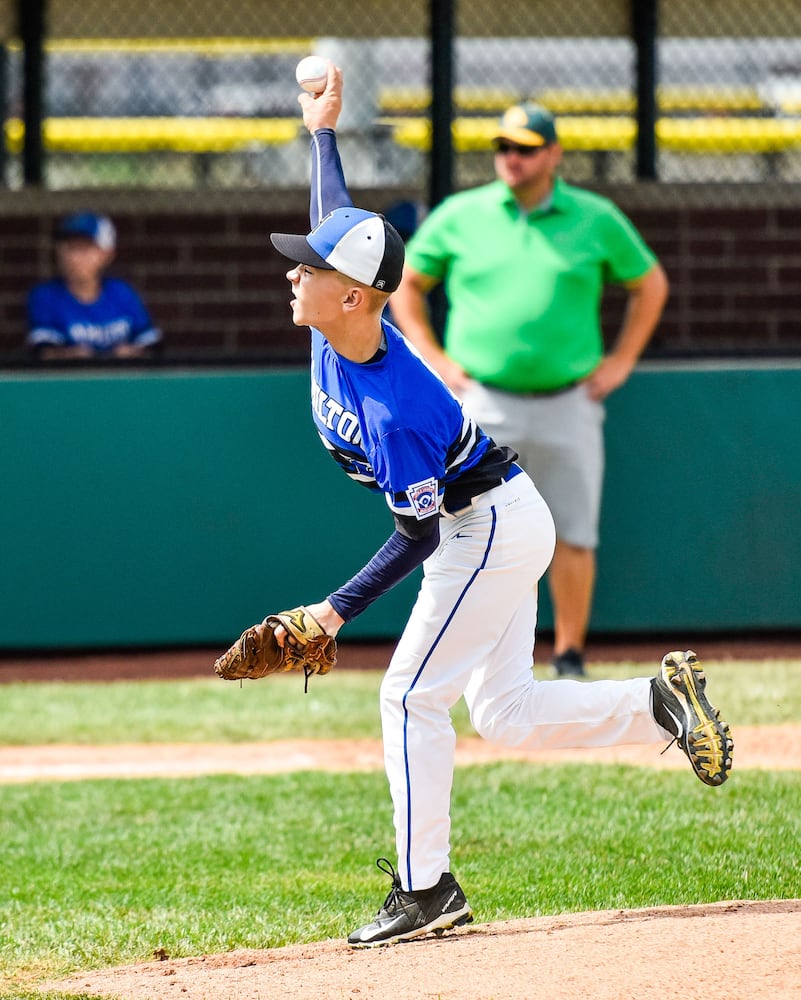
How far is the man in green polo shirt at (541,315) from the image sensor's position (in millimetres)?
7234

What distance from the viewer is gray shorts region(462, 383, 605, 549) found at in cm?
731

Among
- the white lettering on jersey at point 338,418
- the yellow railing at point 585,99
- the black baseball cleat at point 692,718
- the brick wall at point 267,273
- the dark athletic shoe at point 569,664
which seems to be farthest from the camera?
the yellow railing at point 585,99

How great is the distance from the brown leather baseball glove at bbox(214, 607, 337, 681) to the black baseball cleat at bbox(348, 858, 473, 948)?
0.59 m

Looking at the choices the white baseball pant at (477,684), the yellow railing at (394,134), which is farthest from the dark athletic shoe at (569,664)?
the yellow railing at (394,134)

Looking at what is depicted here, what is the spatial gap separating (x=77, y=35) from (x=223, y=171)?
1.25 metres

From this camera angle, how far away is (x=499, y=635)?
4.18 metres

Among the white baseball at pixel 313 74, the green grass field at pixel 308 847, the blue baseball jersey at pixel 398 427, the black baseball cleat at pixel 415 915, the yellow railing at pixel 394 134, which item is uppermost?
the yellow railing at pixel 394 134

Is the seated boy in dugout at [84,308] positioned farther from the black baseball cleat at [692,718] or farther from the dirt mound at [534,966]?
the dirt mound at [534,966]

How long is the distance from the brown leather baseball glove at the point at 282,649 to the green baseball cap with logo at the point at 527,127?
365 centimetres

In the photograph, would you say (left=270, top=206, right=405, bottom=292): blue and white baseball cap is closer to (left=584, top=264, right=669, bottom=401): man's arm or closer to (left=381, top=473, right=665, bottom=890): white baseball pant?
(left=381, top=473, right=665, bottom=890): white baseball pant

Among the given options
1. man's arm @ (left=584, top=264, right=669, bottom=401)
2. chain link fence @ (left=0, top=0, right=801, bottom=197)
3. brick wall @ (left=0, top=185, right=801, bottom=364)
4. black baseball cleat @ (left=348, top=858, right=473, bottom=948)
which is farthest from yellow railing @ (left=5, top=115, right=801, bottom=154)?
black baseball cleat @ (left=348, top=858, right=473, bottom=948)

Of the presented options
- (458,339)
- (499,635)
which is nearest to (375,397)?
(499,635)

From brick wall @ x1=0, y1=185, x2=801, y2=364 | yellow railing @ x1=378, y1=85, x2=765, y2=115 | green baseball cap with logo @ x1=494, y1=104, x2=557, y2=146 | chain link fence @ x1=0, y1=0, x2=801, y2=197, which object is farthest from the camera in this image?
yellow railing @ x1=378, y1=85, x2=765, y2=115

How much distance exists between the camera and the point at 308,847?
523cm
